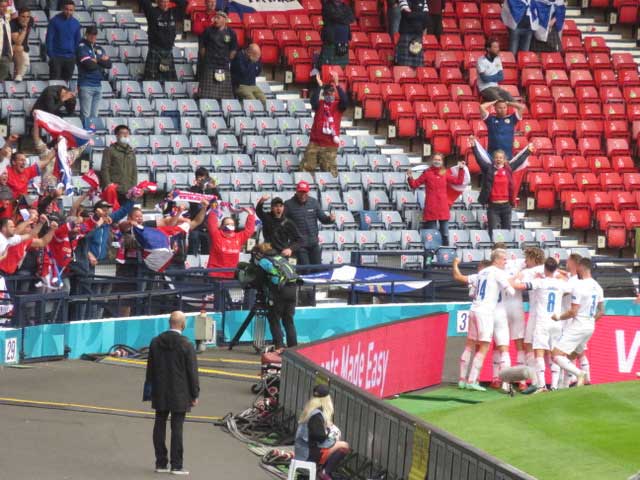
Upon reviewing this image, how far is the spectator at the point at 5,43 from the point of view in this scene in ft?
80.5

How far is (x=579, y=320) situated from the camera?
20062 millimetres

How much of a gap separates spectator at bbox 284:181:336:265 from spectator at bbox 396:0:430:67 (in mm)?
6549

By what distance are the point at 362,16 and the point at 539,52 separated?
3.98 metres

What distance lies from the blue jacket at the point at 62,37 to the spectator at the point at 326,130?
4.14m

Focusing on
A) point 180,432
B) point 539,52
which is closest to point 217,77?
point 539,52

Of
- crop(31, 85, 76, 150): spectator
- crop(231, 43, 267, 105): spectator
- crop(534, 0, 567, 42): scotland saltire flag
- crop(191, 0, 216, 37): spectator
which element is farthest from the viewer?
crop(534, 0, 567, 42): scotland saltire flag

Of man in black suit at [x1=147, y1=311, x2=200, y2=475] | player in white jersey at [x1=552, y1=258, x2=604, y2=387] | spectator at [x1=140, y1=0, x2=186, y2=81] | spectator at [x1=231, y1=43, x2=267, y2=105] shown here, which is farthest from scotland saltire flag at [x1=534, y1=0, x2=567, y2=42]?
man in black suit at [x1=147, y1=311, x2=200, y2=475]

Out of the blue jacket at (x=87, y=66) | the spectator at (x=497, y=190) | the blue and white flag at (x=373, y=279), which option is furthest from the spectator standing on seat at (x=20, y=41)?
the spectator at (x=497, y=190)

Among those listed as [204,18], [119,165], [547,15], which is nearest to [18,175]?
[119,165]

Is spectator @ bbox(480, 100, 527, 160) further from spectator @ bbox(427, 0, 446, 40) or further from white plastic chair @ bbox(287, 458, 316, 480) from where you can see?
white plastic chair @ bbox(287, 458, 316, 480)

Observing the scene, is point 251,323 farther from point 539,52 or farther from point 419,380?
point 539,52

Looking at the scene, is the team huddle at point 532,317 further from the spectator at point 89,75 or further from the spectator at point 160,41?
the spectator at point 160,41

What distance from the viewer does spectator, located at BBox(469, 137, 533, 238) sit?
26.3 m

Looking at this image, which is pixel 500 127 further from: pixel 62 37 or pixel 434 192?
pixel 62 37
